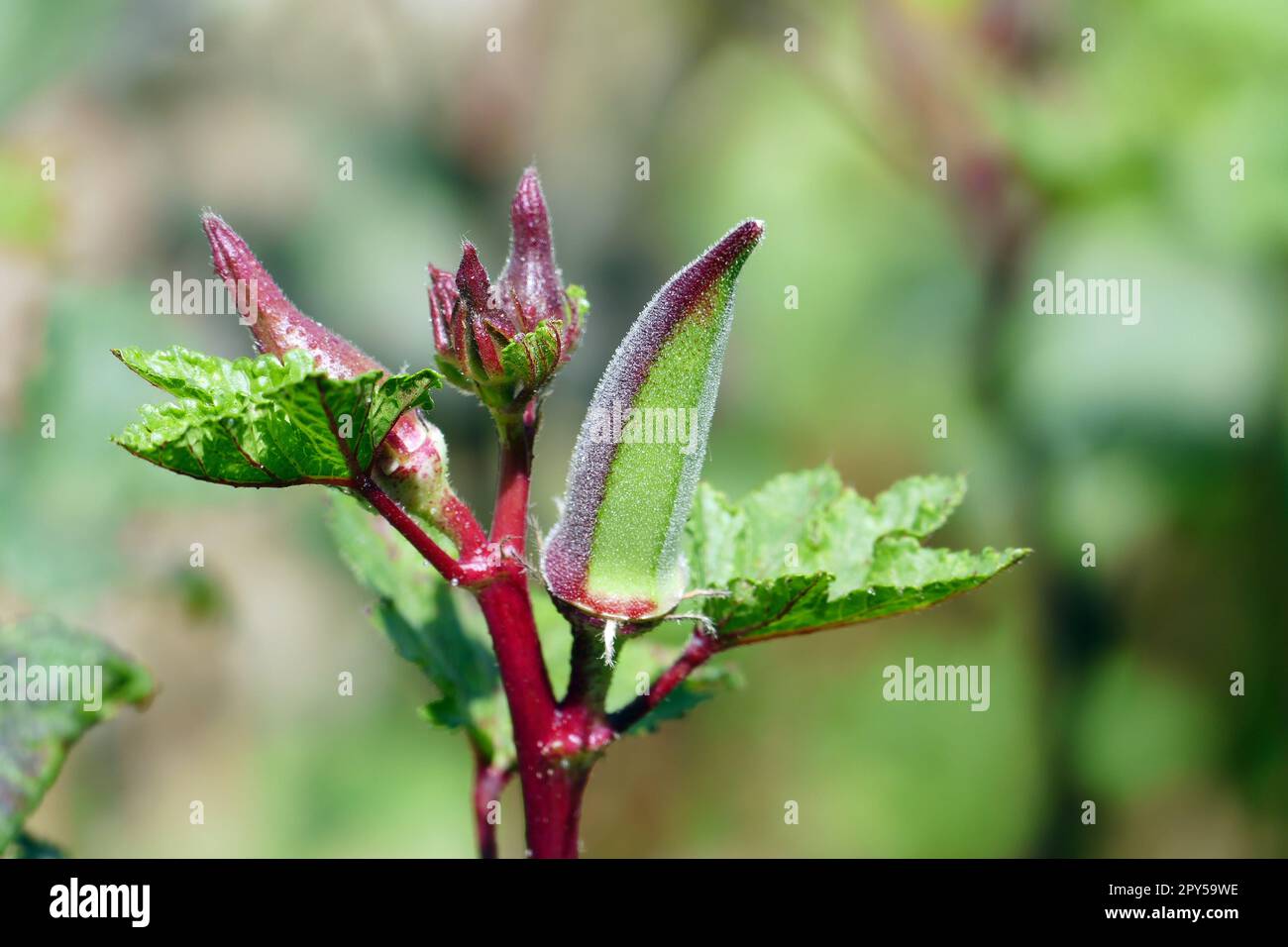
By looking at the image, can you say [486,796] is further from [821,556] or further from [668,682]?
[821,556]

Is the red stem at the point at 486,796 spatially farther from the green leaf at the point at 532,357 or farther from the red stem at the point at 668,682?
the green leaf at the point at 532,357

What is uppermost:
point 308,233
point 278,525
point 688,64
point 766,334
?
point 688,64

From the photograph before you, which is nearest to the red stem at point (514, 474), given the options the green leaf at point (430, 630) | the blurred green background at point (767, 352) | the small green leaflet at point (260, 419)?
the small green leaflet at point (260, 419)

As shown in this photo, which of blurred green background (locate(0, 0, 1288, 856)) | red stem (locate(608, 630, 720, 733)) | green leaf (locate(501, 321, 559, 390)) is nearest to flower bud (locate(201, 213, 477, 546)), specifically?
green leaf (locate(501, 321, 559, 390))

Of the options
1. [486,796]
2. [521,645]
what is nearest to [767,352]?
[486,796]
